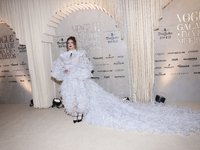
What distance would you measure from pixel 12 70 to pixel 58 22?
206 centimetres

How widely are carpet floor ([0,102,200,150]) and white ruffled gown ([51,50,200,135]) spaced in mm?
170

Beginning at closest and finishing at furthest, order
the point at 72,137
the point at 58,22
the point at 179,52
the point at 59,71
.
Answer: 1. the point at 72,137
2. the point at 59,71
3. the point at 179,52
4. the point at 58,22

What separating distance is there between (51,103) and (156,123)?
2.75 m

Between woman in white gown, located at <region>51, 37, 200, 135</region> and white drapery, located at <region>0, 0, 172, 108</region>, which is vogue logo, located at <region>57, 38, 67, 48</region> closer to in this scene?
white drapery, located at <region>0, 0, 172, 108</region>

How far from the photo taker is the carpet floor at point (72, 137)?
6.88 ft

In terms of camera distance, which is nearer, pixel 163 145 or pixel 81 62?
pixel 163 145

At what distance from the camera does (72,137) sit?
2.44m

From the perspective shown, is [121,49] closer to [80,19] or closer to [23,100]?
[80,19]

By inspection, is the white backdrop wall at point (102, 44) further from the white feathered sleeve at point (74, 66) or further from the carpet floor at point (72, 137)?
the carpet floor at point (72, 137)

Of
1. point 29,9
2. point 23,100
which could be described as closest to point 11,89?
point 23,100

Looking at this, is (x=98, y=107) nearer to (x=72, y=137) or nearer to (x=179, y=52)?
(x=72, y=137)

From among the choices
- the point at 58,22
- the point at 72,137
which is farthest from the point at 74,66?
the point at 58,22

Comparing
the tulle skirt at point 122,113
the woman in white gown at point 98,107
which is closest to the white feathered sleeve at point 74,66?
the woman in white gown at point 98,107

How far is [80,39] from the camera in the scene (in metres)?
3.96
